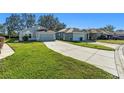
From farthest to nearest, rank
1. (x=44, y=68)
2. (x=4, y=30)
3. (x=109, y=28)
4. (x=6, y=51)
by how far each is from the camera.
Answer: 1. (x=6, y=51)
2. (x=109, y=28)
3. (x=4, y=30)
4. (x=44, y=68)

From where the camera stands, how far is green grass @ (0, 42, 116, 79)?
20.2 feet

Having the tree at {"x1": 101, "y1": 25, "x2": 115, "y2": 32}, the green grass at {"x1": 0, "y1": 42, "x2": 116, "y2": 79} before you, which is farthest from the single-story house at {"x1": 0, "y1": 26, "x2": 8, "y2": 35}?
the tree at {"x1": 101, "y1": 25, "x2": 115, "y2": 32}

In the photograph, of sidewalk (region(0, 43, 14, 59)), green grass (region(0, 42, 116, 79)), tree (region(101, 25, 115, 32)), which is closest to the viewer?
green grass (region(0, 42, 116, 79))

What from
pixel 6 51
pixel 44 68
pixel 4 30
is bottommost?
pixel 44 68

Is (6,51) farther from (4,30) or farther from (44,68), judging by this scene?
(44,68)

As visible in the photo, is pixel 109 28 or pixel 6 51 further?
pixel 6 51

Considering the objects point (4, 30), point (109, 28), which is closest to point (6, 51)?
point (4, 30)

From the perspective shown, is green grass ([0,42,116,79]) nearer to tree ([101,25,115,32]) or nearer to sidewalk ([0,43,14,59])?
sidewalk ([0,43,14,59])

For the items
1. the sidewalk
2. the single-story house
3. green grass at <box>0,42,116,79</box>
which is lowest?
green grass at <box>0,42,116,79</box>

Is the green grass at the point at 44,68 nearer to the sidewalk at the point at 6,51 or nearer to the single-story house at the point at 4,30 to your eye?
the sidewalk at the point at 6,51

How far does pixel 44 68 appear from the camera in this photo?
6.63m

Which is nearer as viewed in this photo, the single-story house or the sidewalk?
the single-story house
